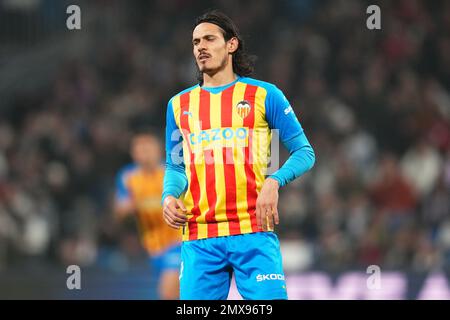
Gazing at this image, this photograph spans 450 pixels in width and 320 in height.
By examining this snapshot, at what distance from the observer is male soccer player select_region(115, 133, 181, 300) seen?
8.37m

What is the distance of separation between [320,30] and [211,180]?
895cm

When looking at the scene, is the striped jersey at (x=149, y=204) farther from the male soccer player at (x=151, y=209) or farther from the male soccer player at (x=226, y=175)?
the male soccer player at (x=226, y=175)

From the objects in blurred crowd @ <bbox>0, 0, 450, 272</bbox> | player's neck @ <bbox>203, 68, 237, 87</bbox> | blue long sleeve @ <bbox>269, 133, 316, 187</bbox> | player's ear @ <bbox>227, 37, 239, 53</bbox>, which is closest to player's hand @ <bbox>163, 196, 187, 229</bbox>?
blue long sleeve @ <bbox>269, 133, 316, 187</bbox>

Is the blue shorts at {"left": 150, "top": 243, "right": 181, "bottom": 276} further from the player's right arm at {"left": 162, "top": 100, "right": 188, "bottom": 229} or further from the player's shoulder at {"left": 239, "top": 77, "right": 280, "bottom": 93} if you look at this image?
the player's shoulder at {"left": 239, "top": 77, "right": 280, "bottom": 93}

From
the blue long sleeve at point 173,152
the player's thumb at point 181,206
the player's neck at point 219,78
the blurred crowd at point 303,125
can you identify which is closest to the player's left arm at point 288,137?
the player's neck at point 219,78

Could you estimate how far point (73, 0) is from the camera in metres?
14.5

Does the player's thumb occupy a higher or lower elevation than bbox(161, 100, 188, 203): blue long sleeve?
lower

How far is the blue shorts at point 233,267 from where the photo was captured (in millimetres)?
4766

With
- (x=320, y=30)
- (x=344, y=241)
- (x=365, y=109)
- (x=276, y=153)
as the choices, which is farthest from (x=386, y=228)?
(x=276, y=153)

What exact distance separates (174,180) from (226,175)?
0.31 meters

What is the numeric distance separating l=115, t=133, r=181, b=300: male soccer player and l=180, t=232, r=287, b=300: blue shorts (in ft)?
11.1

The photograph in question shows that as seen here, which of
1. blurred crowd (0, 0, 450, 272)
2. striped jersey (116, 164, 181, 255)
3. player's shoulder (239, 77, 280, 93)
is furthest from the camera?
blurred crowd (0, 0, 450, 272)

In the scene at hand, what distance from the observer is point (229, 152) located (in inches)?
193

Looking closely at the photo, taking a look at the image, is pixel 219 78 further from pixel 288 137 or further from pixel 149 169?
pixel 149 169
